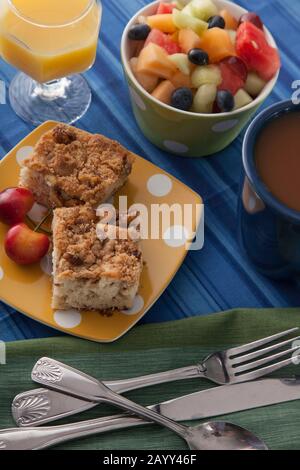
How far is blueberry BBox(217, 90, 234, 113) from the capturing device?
1.55 metres

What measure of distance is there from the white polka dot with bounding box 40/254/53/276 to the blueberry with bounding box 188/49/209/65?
0.54 metres

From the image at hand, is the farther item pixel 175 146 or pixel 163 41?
pixel 175 146

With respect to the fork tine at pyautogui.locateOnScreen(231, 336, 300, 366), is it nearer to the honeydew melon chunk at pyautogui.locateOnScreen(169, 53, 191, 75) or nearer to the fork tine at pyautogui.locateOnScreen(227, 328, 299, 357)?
the fork tine at pyautogui.locateOnScreen(227, 328, 299, 357)

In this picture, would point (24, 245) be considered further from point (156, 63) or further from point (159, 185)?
point (156, 63)

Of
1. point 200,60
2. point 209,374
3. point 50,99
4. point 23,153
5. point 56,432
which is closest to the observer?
point 56,432

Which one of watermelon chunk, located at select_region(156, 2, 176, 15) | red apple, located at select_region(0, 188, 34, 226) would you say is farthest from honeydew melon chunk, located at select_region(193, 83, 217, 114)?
red apple, located at select_region(0, 188, 34, 226)

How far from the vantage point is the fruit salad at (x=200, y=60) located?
61.4 inches

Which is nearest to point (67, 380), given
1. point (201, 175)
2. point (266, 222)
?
point (266, 222)

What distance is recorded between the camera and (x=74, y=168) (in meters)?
1.59

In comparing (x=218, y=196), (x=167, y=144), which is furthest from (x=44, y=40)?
(x=218, y=196)

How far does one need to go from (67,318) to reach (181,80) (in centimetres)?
59

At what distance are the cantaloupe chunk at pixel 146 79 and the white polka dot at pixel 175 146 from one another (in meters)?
0.15

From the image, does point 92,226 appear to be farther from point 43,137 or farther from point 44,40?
point 44,40

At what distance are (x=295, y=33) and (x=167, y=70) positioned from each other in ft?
1.85
